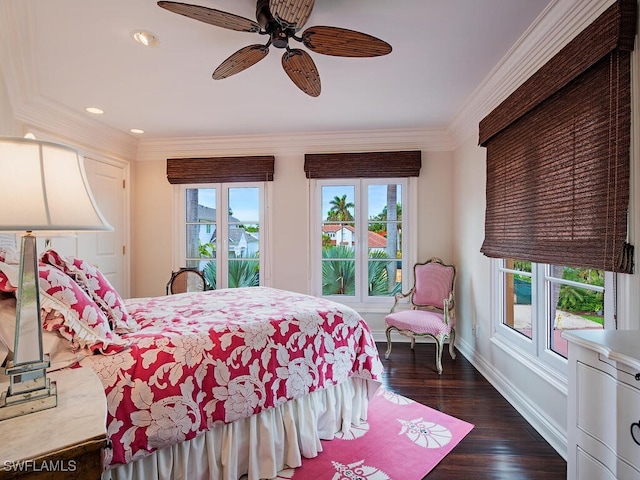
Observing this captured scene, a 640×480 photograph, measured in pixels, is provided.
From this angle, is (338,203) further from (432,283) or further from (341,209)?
(432,283)

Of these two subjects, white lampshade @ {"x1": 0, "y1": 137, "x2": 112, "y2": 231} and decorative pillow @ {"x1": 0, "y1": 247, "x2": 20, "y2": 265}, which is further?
decorative pillow @ {"x1": 0, "y1": 247, "x2": 20, "y2": 265}

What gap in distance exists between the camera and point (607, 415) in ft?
3.15

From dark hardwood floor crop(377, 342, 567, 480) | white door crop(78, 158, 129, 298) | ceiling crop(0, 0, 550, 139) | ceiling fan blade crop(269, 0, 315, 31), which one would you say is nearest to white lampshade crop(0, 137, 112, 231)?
ceiling fan blade crop(269, 0, 315, 31)

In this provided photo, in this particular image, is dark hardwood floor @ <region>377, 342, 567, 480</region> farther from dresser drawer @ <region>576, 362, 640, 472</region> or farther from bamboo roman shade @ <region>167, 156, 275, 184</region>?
bamboo roman shade @ <region>167, 156, 275, 184</region>

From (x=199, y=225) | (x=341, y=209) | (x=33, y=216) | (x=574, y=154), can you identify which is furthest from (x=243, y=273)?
(x=574, y=154)

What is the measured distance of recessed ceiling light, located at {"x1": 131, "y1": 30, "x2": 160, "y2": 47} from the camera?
1.95 m

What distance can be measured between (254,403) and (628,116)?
218 cm

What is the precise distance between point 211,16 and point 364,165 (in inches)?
100

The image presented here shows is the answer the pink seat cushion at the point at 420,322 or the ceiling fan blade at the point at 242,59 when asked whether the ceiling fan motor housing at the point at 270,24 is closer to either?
the ceiling fan blade at the point at 242,59

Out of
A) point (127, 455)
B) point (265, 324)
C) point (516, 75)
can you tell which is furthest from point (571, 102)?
point (127, 455)

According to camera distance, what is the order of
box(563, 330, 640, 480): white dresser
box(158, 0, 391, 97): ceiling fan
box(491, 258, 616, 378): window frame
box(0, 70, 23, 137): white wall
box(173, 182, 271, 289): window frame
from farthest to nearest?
box(173, 182, 271, 289): window frame
box(0, 70, 23, 137): white wall
box(491, 258, 616, 378): window frame
box(158, 0, 391, 97): ceiling fan
box(563, 330, 640, 480): white dresser

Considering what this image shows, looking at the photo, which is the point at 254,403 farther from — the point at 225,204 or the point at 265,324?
the point at 225,204

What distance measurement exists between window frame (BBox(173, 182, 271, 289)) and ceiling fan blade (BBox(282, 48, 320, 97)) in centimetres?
196

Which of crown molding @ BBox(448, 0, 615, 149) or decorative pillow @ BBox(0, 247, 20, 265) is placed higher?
crown molding @ BBox(448, 0, 615, 149)
